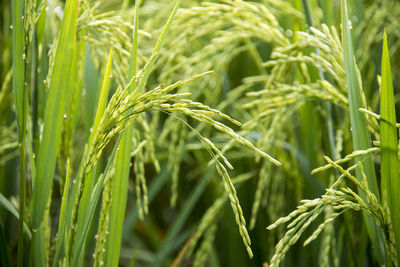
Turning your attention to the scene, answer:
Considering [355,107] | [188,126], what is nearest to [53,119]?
[188,126]

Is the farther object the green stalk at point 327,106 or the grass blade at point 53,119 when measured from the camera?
the green stalk at point 327,106

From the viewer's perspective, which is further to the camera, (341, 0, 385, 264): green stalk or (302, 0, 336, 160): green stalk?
(302, 0, 336, 160): green stalk

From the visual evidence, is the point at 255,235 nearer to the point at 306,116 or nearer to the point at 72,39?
the point at 306,116

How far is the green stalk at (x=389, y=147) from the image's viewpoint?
29.7 inches

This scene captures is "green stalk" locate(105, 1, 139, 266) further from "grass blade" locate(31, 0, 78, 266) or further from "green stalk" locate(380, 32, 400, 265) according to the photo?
"green stalk" locate(380, 32, 400, 265)

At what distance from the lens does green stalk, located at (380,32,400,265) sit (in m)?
0.75

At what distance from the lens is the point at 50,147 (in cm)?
74

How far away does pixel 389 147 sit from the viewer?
76 cm

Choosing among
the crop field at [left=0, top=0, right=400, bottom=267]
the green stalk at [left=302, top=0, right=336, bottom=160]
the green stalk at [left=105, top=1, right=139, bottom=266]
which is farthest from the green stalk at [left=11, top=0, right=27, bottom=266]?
the green stalk at [left=302, top=0, right=336, bottom=160]

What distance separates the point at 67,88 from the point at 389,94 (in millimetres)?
570

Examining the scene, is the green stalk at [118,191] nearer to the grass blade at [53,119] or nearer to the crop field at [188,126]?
the crop field at [188,126]

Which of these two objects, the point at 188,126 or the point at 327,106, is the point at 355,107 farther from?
the point at 188,126

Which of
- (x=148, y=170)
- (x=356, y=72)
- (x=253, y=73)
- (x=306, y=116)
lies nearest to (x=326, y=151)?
(x=306, y=116)

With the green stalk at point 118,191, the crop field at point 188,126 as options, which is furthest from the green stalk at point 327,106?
the green stalk at point 118,191
